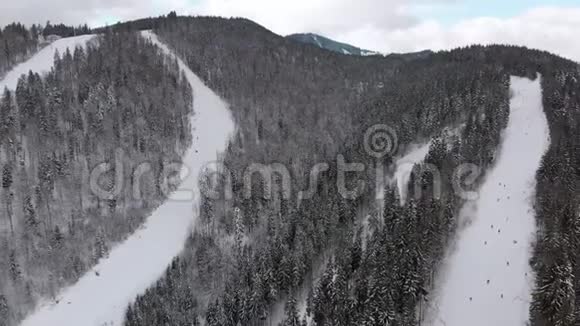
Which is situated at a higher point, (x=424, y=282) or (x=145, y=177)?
(x=145, y=177)

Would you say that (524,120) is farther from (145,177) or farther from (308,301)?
(145,177)

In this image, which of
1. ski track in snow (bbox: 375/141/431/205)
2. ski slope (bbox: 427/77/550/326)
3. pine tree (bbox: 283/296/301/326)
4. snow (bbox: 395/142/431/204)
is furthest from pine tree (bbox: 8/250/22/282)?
snow (bbox: 395/142/431/204)

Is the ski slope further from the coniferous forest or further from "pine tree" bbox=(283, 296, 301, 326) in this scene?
"pine tree" bbox=(283, 296, 301, 326)

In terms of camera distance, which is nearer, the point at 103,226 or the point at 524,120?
the point at 103,226

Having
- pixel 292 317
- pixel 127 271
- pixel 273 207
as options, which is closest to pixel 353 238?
pixel 292 317

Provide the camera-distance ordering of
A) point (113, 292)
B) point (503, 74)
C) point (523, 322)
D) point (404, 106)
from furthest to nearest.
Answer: point (503, 74) → point (404, 106) → point (113, 292) → point (523, 322)

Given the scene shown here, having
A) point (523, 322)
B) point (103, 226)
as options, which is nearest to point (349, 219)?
point (523, 322)
